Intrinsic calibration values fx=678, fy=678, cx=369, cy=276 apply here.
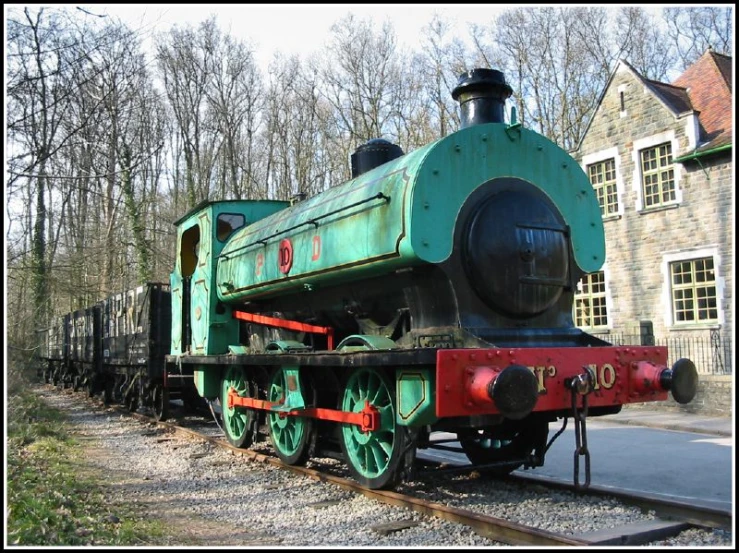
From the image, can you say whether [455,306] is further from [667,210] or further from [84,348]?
[84,348]

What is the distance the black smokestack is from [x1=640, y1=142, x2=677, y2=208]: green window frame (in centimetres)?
1170

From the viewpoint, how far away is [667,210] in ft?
54.2

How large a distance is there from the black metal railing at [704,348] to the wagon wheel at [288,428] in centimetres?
891

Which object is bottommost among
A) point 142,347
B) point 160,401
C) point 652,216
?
point 160,401

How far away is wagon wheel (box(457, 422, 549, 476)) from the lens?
650 centimetres

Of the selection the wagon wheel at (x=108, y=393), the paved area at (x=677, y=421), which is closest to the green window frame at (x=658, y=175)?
the paved area at (x=677, y=421)

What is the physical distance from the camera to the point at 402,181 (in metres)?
5.42

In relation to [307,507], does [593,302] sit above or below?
above

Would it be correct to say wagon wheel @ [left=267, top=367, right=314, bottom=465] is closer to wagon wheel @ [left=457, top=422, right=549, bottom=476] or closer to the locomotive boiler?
the locomotive boiler

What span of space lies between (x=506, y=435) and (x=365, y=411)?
175 centimetres

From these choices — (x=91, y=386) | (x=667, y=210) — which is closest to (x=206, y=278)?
(x=91, y=386)

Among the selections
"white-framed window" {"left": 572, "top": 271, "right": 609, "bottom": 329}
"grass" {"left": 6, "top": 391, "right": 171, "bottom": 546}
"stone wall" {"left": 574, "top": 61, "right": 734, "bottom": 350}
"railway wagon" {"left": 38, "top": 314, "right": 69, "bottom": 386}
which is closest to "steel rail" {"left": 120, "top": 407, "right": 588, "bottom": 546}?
"grass" {"left": 6, "top": 391, "right": 171, "bottom": 546}

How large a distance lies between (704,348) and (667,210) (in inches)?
137

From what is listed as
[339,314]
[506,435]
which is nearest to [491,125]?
[339,314]
